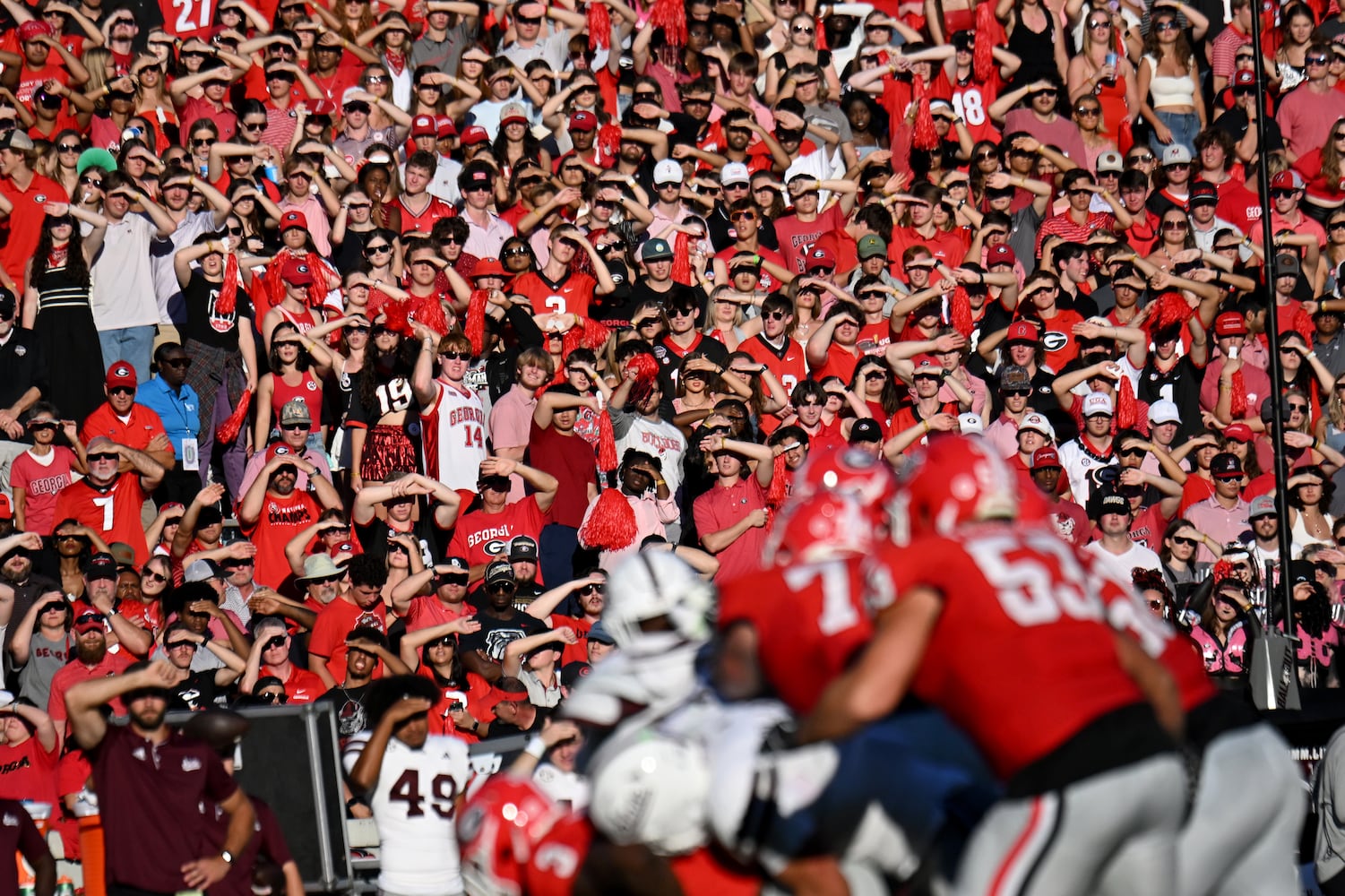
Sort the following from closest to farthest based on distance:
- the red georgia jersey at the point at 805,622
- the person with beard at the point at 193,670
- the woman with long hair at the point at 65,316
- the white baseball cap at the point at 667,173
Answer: the red georgia jersey at the point at 805,622 → the person with beard at the point at 193,670 → the woman with long hair at the point at 65,316 → the white baseball cap at the point at 667,173

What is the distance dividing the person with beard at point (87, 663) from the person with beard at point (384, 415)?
205cm

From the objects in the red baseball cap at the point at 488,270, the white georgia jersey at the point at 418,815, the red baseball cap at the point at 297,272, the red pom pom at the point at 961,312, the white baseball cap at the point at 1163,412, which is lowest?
the white georgia jersey at the point at 418,815

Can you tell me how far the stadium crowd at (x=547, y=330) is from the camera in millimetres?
11805

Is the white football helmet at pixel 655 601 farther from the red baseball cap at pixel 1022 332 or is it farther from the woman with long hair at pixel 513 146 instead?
the woman with long hair at pixel 513 146

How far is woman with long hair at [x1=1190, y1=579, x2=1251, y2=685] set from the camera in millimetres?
11727

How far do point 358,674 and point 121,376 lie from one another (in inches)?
121

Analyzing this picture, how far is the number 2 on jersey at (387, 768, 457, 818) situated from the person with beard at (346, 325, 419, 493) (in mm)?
3348

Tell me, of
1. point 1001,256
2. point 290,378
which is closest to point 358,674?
point 290,378

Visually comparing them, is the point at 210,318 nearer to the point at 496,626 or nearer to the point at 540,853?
the point at 496,626

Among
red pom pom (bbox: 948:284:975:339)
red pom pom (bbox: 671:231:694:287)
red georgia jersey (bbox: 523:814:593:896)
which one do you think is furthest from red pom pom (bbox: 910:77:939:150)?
red georgia jersey (bbox: 523:814:593:896)

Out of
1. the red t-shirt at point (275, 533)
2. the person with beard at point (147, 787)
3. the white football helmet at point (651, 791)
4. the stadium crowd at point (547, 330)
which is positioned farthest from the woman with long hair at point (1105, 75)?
the white football helmet at point (651, 791)

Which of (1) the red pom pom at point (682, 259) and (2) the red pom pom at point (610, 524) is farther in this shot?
(1) the red pom pom at point (682, 259)

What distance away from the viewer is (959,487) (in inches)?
236

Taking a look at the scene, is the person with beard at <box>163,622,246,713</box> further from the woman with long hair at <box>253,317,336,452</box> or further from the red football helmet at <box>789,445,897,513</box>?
the red football helmet at <box>789,445,897,513</box>
